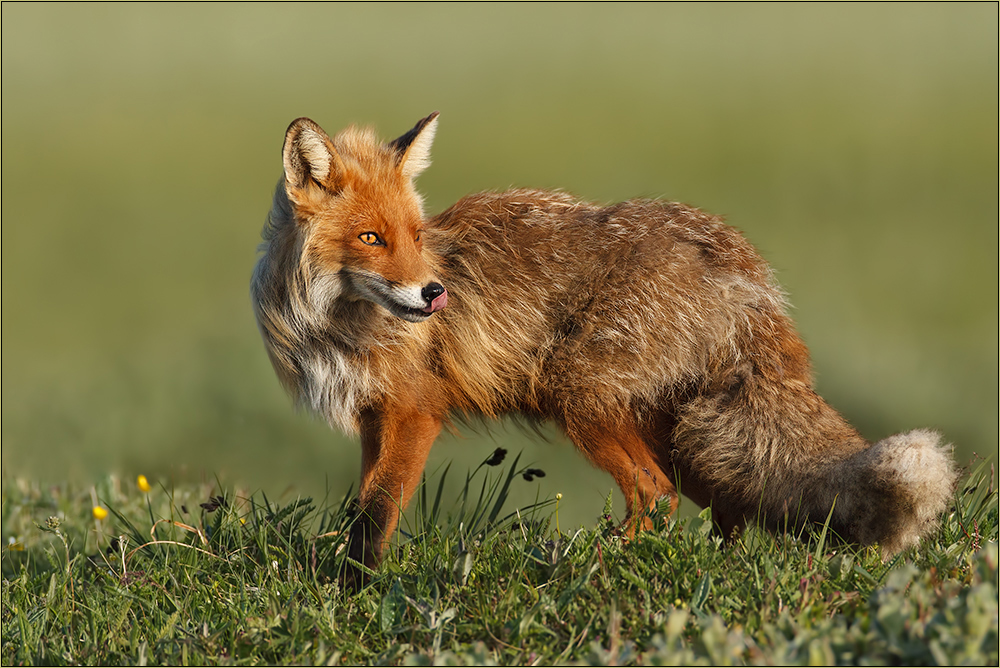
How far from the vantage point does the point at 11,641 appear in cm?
327

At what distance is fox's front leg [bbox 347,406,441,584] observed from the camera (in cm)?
399

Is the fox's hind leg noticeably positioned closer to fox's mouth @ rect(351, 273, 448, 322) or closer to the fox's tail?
the fox's tail

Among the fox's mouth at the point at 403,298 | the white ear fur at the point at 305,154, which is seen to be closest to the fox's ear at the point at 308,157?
the white ear fur at the point at 305,154

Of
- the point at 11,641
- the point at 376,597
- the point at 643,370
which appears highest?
the point at 643,370

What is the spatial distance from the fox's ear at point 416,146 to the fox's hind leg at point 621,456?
147 cm

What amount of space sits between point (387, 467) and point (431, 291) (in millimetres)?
947

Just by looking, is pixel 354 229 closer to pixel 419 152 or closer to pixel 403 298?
pixel 403 298

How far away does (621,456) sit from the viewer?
164 inches

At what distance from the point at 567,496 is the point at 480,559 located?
205 inches

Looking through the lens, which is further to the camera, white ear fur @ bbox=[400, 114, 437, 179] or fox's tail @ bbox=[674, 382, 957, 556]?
white ear fur @ bbox=[400, 114, 437, 179]

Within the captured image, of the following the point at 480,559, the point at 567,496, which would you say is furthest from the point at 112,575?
the point at 567,496

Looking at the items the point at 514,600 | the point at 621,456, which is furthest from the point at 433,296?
the point at 514,600

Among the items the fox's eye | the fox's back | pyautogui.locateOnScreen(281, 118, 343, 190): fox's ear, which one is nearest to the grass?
the fox's back

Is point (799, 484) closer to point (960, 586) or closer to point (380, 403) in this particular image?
point (960, 586)
